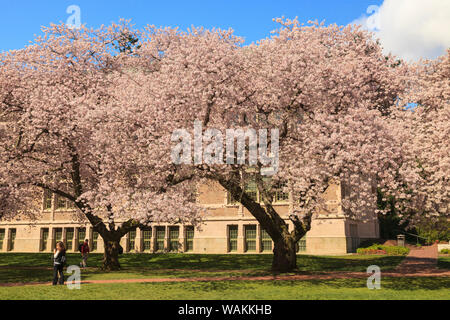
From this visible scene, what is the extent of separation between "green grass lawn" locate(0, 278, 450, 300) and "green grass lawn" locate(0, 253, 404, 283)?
473cm

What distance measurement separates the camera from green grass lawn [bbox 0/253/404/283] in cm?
2764

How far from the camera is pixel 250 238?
159ft

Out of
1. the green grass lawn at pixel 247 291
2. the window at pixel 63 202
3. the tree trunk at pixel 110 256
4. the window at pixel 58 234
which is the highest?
the window at pixel 63 202

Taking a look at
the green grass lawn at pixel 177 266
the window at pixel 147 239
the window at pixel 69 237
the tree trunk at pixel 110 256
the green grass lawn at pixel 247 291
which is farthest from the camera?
the window at pixel 69 237

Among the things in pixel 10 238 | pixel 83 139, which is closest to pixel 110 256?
pixel 83 139

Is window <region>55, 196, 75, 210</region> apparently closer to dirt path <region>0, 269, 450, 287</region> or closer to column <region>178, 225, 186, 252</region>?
column <region>178, 225, 186, 252</region>

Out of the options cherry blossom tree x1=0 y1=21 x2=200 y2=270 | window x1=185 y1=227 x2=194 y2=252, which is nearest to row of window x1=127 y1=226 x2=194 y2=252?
window x1=185 y1=227 x2=194 y2=252

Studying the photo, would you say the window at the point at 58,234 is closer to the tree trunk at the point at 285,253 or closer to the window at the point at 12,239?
the window at the point at 12,239

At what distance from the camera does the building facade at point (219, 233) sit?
147 feet

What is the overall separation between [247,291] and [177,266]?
15.8 meters

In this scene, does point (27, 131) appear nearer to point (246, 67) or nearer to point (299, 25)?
point (246, 67)

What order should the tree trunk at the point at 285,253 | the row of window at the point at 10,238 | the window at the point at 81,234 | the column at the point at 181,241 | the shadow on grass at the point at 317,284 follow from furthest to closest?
the row of window at the point at 10,238 → the window at the point at 81,234 → the column at the point at 181,241 → the tree trunk at the point at 285,253 → the shadow on grass at the point at 317,284

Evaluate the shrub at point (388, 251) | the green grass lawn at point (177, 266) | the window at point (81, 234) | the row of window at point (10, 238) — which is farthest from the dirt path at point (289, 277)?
the row of window at point (10, 238)

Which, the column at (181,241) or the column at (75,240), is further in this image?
the column at (75,240)
